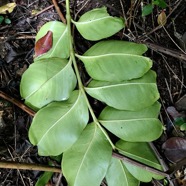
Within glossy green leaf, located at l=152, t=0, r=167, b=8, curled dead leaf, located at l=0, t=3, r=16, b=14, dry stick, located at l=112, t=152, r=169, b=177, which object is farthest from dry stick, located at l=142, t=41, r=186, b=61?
curled dead leaf, located at l=0, t=3, r=16, b=14

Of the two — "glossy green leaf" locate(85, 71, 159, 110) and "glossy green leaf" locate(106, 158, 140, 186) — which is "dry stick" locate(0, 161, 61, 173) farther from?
"glossy green leaf" locate(85, 71, 159, 110)

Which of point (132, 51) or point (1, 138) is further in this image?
point (1, 138)

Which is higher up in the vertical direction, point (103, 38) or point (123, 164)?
point (103, 38)

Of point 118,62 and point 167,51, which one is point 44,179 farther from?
point 167,51

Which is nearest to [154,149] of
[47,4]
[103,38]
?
[103,38]

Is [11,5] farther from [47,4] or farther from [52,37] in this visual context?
[52,37]

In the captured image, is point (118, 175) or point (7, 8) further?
point (7, 8)

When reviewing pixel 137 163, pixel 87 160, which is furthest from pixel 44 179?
pixel 137 163
